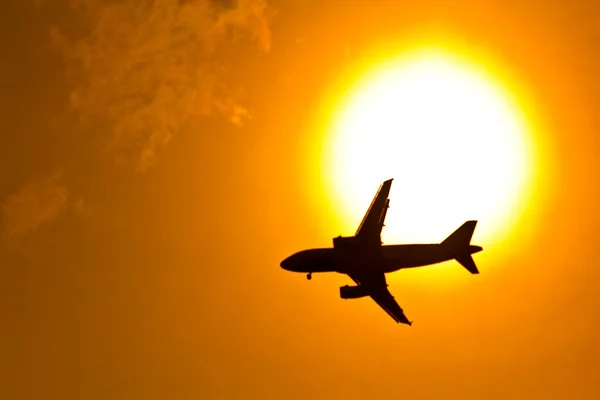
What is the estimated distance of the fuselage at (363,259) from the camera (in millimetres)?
140250

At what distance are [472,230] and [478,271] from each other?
27.1 ft

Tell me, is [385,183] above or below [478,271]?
above

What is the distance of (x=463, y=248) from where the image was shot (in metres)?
147

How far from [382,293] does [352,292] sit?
5.19 metres

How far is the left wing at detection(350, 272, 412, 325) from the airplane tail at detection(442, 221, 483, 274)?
11249 millimetres

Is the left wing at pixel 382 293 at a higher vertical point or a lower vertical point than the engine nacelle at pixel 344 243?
lower

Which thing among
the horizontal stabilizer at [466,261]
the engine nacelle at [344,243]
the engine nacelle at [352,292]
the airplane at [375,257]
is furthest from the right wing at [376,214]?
the horizontal stabilizer at [466,261]

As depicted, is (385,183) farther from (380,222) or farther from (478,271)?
(478,271)

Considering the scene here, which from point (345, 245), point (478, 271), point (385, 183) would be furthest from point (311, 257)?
point (478, 271)

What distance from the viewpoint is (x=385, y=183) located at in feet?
467

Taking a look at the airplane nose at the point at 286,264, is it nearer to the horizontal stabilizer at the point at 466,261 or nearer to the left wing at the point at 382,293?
the left wing at the point at 382,293

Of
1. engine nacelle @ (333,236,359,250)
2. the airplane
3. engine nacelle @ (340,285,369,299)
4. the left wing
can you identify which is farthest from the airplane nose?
engine nacelle @ (340,285,369,299)

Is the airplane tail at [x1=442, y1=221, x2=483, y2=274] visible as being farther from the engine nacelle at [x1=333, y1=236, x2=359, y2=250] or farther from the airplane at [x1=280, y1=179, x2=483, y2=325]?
the engine nacelle at [x1=333, y1=236, x2=359, y2=250]

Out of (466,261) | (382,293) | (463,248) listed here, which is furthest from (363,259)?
(466,261)
